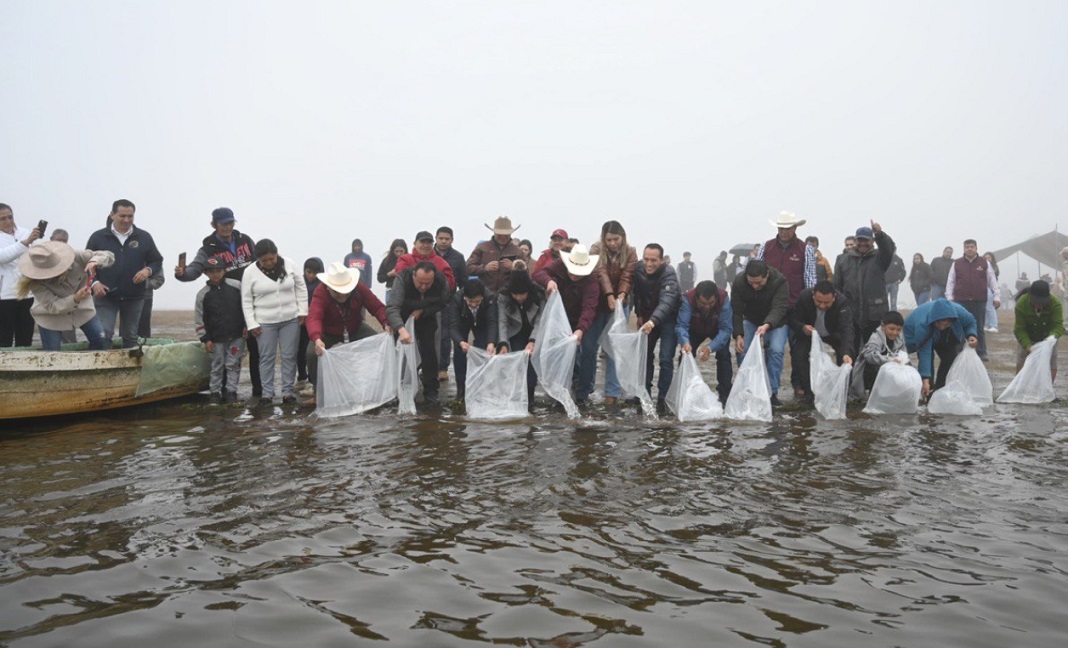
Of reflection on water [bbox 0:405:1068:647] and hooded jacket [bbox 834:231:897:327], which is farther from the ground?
hooded jacket [bbox 834:231:897:327]

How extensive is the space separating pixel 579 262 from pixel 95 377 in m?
4.58

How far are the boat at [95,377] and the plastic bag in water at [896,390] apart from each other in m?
6.76

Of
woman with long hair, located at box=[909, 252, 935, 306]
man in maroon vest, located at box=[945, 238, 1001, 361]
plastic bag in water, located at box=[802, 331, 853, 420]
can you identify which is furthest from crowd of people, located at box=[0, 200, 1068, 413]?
woman with long hair, located at box=[909, 252, 935, 306]

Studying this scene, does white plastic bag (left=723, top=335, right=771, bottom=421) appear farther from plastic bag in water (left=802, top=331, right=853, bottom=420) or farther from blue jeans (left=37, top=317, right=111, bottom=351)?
blue jeans (left=37, top=317, right=111, bottom=351)

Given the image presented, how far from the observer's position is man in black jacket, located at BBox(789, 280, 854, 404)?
762cm

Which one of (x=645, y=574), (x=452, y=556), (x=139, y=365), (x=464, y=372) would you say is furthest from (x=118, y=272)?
(x=645, y=574)

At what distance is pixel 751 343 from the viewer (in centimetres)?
720

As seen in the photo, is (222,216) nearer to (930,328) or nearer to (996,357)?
(930,328)

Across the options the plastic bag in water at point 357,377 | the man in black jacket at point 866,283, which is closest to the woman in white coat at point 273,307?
the plastic bag in water at point 357,377

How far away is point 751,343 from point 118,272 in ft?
20.3

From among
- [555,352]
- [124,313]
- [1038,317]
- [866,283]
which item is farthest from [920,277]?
[124,313]

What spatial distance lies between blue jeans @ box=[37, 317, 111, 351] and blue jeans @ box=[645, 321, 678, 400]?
17.4 ft

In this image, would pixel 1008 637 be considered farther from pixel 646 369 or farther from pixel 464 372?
pixel 464 372

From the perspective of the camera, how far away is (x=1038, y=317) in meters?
8.33
